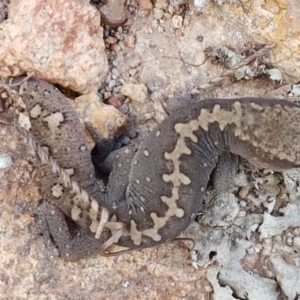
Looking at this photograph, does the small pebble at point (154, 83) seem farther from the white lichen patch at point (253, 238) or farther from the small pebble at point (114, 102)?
the white lichen patch at point (253, 238)

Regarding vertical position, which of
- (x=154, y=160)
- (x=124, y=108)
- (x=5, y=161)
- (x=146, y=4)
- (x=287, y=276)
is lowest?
(x=287, y=276)

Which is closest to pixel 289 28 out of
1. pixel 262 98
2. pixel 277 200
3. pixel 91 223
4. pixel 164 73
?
pixel 262 98

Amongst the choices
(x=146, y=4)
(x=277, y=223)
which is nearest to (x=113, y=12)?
(x=146, y=4)

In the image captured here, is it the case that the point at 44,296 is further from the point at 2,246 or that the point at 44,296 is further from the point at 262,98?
the point at 262,98

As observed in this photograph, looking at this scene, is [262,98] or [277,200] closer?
[262,98]

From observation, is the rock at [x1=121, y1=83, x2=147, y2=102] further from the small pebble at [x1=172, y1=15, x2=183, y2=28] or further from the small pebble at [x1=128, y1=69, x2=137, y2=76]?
the small pebble at [x1=172, y1=15, x2=183, y2=28]

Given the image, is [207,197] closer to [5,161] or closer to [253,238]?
[253,238]
